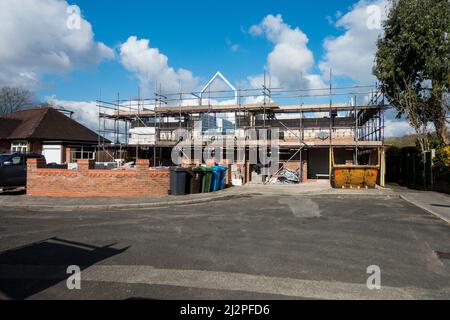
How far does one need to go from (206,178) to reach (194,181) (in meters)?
1.04

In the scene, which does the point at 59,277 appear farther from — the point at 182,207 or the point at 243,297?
the point at 182,207

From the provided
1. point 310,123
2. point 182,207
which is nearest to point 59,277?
point 182,207

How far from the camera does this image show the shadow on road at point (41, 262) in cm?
492

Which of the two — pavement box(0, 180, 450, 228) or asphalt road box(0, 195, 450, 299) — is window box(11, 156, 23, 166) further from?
asphalt road box(0, 195, 450, 299)

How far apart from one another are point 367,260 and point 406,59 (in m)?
18.6

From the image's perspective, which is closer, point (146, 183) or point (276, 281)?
point (276, 281)

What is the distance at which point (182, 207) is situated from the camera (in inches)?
520

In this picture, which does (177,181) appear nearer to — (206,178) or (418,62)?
(206,178)

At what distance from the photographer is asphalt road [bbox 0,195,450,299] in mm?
4828

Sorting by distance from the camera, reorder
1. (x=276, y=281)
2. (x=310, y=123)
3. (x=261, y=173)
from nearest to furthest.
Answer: (x=276, y=281)
(x=261, y=173)
(x=310, y=123)

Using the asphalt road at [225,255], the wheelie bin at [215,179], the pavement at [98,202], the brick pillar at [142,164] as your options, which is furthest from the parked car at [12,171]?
the wheelie bin at [215,179]

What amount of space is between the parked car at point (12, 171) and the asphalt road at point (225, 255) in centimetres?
688

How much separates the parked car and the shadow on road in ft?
36.7

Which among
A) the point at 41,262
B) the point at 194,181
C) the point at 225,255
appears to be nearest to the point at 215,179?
the point at 194,181
